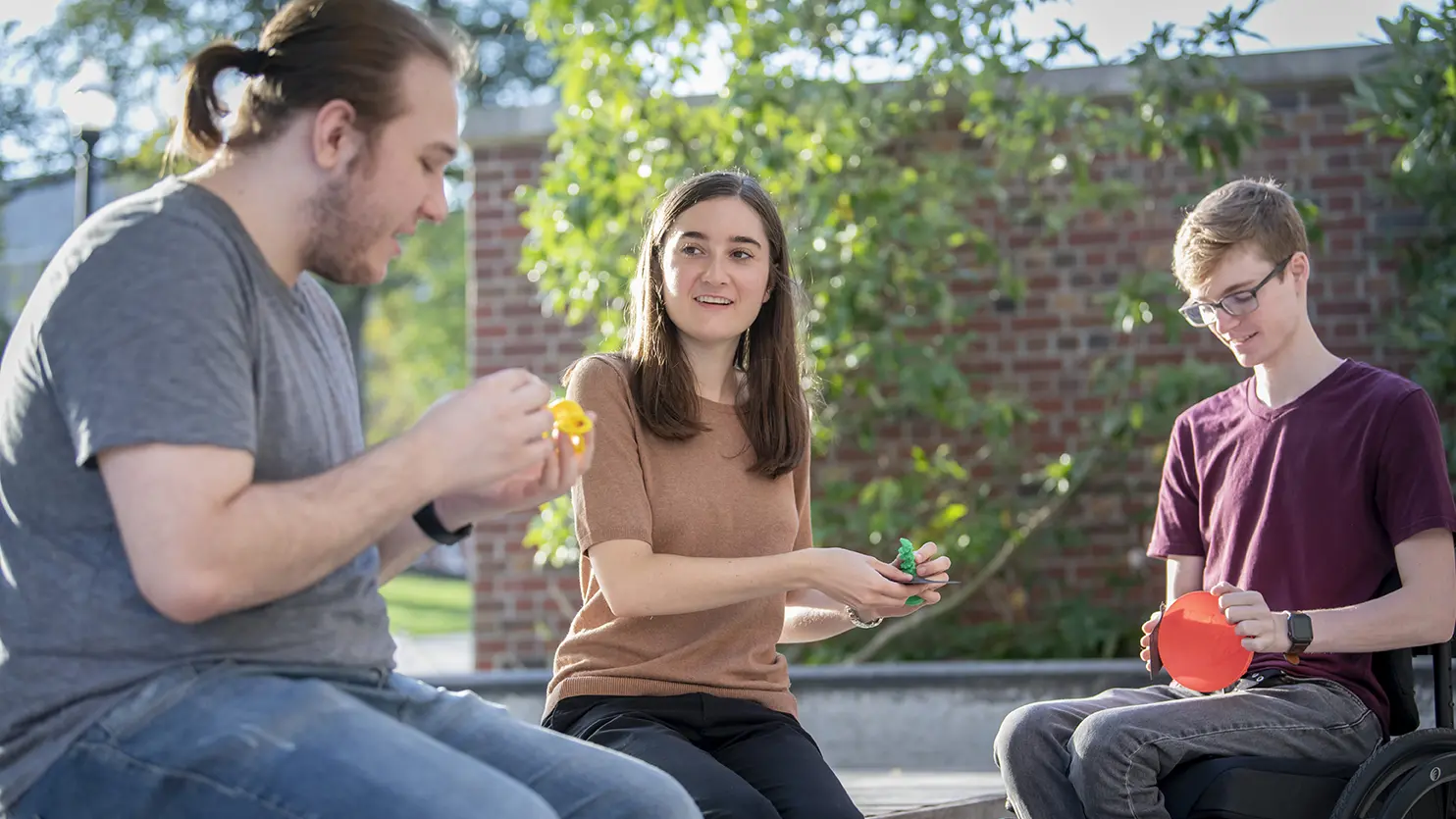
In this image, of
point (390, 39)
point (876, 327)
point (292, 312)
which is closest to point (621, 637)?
point (292, 312)

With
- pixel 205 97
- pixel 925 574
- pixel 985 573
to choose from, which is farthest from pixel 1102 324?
pixel 205 97

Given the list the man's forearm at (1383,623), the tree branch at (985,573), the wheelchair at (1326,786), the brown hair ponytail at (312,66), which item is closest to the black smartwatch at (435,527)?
the brown hair ponytail at (312,66)

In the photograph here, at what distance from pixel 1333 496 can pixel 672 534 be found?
1.27 meters

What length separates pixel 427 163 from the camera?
75.9 inches

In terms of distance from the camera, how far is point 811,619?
300 cm

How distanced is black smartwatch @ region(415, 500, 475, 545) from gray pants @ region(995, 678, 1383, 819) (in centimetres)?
133

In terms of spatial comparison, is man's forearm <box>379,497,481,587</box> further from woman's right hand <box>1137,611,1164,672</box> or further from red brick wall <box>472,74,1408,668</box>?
red brick wall <box>472,74,1408,668</box>

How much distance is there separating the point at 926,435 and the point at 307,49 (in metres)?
4.99

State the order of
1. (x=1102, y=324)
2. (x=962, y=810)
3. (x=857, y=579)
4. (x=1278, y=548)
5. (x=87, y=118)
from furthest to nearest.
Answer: (x=87, y=118) → (x=1102, y=324) → (x=962, y=810) → (x=1278, y=548) → (x=857, y=579)

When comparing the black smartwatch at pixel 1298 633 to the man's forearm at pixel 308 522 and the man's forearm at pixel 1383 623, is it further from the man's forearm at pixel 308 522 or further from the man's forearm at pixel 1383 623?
the man's forearm at pixel 308 522

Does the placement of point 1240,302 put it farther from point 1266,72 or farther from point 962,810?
point 1266,72

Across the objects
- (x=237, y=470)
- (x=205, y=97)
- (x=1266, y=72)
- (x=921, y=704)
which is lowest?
(x=921, y=704)

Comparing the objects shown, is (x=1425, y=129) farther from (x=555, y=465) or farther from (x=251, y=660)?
(x=251, y=660)

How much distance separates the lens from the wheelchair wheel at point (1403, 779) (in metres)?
2.62
